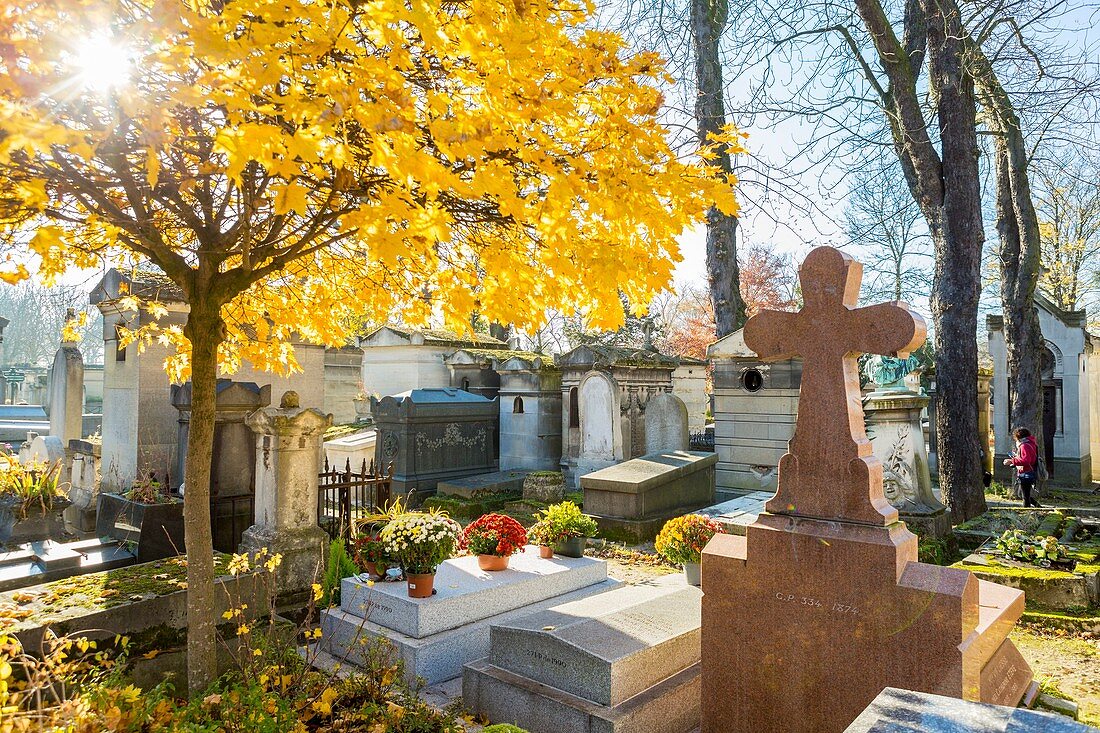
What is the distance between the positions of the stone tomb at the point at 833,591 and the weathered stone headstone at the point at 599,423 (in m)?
8.41

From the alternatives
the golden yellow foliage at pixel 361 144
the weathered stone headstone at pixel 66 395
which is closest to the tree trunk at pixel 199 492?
the golden yellow foliage at pixel 361 144

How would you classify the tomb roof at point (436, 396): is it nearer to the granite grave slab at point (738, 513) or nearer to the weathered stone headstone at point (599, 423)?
the weathered stone headstone at point (599, 423)

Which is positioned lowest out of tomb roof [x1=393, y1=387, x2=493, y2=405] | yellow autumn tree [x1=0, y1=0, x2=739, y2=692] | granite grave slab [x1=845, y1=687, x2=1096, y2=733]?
granite grave slab [x1=845, y1=687, x2=1096, y2=733]

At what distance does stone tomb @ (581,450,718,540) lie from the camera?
32.6 feet

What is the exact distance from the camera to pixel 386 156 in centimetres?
238

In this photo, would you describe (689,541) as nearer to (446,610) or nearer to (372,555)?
(446,610)

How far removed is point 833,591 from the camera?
3.83 m

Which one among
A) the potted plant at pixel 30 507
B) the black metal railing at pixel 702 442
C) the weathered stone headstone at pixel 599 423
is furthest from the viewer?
the black metal railing at pixel 702 442

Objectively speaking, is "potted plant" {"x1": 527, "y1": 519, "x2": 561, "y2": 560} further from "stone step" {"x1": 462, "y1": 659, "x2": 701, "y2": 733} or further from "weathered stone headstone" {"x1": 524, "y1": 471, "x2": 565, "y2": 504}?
"weathered stone headstone" {"x1": 524, "y1": 471, "x2": 565, "y2": 504}

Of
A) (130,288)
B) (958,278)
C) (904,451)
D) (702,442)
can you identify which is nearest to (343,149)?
(130,288)

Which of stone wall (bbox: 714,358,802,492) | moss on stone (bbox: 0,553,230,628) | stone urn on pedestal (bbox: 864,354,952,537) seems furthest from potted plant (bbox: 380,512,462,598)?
stone wall (bbox: 714,358,802,492)

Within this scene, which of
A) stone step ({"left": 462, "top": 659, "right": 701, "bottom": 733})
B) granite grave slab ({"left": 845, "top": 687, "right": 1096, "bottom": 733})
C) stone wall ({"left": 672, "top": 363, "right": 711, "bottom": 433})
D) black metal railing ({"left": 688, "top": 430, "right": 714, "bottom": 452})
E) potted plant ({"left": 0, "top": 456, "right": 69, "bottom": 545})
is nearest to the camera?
granite grave slab ({"left": 845, "top": 687, "right": 1096, "bottom": 733})

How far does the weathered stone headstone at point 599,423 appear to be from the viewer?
1283 centimetres

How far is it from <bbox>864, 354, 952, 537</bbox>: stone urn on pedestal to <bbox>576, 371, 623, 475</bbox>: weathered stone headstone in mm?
4767
